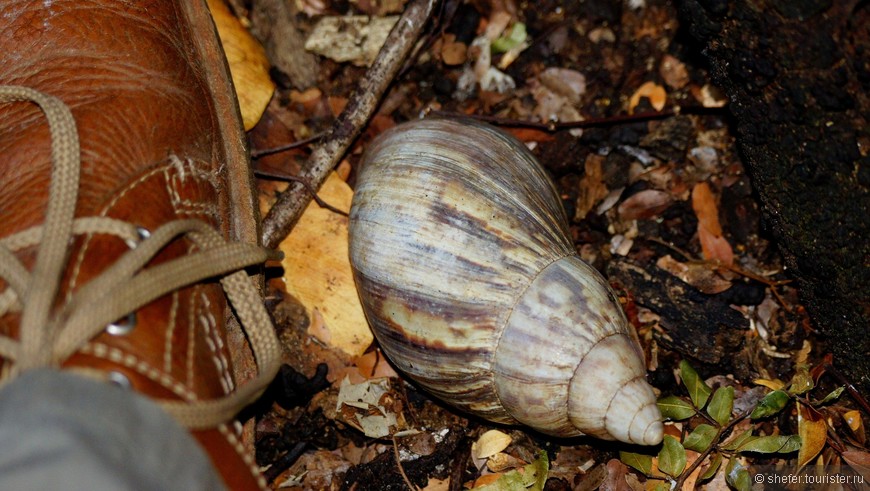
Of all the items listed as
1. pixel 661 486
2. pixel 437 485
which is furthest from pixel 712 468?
pixel 437 485

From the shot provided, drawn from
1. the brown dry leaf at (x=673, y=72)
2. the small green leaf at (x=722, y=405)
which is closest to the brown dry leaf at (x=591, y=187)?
the brown dry leaf at (x=673, y=72)

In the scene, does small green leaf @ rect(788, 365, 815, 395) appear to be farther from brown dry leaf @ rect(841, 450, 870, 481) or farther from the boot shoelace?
the boot shoelace

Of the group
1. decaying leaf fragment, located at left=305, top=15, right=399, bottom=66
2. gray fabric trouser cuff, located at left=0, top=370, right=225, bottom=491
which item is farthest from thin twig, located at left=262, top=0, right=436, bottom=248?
gray fabric trouser cuff, located at left=0, top=370, right=225, bottom=491

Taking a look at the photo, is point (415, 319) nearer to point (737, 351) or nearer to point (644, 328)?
point (644, 328)

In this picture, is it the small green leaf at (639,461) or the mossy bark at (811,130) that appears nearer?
the mossy bark at (811,130)

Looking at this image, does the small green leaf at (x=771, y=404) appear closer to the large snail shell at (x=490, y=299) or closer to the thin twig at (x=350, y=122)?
the large snail shell at (x=490, y=299)

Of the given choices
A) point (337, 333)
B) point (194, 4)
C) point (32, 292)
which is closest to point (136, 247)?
point (32, 292)

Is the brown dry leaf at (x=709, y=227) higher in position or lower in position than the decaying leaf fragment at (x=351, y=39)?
lower
